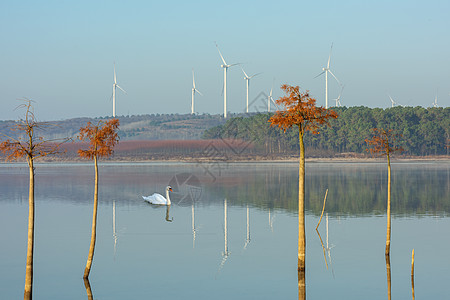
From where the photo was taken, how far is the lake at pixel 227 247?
113 ft

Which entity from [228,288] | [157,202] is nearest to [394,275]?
[228,288]

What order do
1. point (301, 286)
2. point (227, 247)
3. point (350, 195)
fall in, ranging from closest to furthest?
point (301, 286) → point (227, 247) → point (350, 195)

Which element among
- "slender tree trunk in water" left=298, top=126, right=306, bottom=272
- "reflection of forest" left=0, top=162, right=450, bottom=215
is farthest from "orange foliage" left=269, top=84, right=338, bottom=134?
"reflection of forest" left=0, top=162, right=450, bottom=215

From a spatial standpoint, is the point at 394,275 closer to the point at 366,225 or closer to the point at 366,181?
the point at 366,225

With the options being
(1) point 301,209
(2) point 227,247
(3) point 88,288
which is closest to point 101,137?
(3) point 88,288

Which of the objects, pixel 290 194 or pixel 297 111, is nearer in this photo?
pixel 297 111

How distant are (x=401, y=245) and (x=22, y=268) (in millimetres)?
26896

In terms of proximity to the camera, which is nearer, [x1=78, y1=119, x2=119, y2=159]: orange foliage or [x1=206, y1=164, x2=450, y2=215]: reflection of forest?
[x1=78, y1=119, x2=119, y2=159]: orange foliage

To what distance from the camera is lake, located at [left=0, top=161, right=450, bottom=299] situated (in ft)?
113

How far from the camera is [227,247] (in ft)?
155

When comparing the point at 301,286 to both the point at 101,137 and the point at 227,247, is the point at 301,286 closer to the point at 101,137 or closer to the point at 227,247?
the point at 227,247

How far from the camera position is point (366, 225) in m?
57.8

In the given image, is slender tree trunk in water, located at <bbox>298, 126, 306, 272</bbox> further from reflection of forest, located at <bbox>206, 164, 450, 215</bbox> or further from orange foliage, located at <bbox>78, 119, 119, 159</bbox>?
reflection of forest, located at <bbox>206, 164, 450, 215</bbox>

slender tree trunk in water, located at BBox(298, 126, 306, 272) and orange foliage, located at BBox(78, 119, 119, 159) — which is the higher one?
orange foliage, located at BBox(78, 119, 119, 159)
